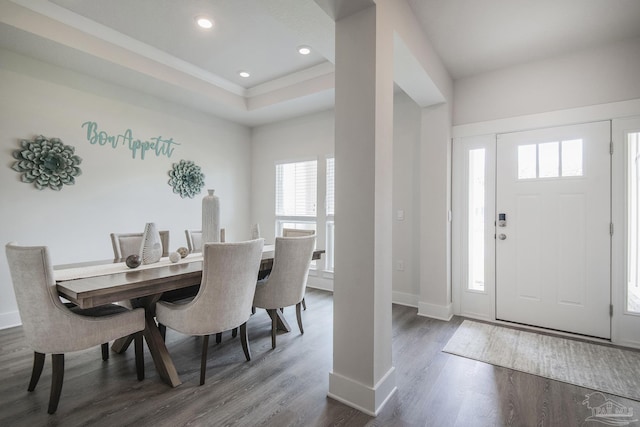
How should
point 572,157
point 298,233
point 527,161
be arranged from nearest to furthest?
point 572,157 < point 527,161 < point 298,233

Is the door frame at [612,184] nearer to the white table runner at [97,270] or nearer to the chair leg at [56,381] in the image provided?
the white table runner at [97,270]

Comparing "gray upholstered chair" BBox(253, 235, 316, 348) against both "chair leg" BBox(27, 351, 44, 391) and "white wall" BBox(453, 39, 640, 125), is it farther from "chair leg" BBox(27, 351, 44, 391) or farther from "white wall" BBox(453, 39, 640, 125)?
"white wall" BBox(453, 39, 640, 125)

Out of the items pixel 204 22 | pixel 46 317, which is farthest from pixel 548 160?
pixel 46 317

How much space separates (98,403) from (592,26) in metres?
4.47

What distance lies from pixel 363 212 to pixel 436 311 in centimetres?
213

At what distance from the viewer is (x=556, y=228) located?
113 inches

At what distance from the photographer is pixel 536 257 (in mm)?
2980

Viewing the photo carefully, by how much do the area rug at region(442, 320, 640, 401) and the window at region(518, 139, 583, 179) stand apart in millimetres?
1543

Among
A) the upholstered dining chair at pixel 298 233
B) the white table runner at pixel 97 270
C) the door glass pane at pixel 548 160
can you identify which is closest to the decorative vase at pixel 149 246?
the white table runner at pixel 97 270

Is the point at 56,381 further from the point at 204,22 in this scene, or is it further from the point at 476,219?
the point at 476,219

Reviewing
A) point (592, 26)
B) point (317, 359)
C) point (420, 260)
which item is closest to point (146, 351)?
point (317, 359)

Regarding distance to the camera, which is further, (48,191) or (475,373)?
(48,191)

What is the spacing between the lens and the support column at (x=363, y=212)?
173 centimetres

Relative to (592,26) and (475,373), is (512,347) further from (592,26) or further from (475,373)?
(592,26)
